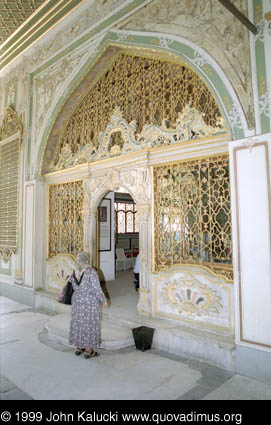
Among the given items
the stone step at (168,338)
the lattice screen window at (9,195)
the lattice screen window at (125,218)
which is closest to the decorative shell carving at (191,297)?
the stone step at (168,338)

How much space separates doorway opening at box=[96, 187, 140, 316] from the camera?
5.71m

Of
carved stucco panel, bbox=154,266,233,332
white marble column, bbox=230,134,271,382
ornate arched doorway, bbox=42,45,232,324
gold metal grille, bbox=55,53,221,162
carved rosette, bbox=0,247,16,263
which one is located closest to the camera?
white marble column, bbox=230,134,271,382

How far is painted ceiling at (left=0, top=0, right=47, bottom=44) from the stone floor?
18.1 ft

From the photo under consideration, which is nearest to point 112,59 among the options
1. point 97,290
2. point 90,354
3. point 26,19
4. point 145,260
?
point 26,19

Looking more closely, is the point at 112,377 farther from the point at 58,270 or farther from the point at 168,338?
the point at 58,270

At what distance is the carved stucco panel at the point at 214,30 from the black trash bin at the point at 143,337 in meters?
2.68

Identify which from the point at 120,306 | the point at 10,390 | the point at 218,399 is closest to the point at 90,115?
the point at 120,306

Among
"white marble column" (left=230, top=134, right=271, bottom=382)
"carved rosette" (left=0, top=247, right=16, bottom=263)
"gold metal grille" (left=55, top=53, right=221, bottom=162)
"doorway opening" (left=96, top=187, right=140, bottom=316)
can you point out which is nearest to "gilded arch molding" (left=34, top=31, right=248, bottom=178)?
"gold metal grille" (left=55, top=53, right=221, bottom=162)

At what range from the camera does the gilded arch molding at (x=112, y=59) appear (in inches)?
133

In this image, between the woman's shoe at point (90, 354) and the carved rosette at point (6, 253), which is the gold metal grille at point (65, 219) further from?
the woman's shoe at point (90, 354)

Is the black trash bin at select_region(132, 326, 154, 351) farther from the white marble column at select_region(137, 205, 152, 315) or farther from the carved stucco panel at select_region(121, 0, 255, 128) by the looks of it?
the carved stucco panel at select_region(121, 0, 255, 128)

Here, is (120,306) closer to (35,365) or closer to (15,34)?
(35,365)

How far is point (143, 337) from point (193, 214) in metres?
1.63

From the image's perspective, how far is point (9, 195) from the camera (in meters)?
7.30
